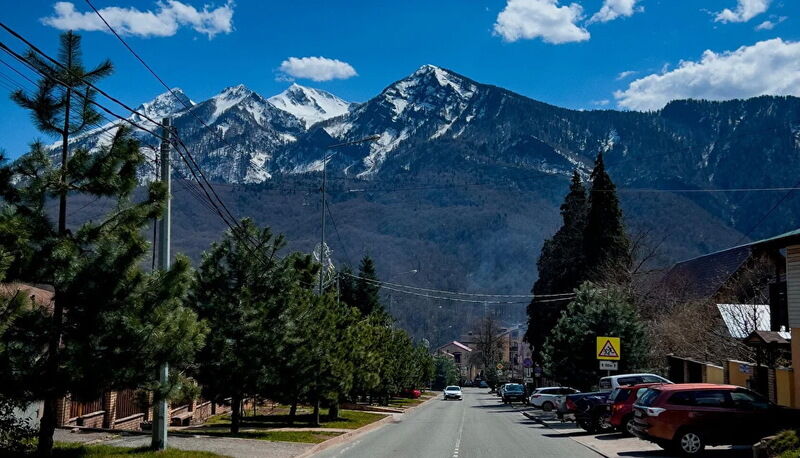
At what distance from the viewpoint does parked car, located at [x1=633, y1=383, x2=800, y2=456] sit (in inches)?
707

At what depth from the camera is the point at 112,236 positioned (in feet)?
44.8

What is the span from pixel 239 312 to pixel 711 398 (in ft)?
43.5

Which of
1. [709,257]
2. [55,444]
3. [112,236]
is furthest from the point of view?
[709,257]

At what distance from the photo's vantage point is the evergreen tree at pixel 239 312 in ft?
77.3

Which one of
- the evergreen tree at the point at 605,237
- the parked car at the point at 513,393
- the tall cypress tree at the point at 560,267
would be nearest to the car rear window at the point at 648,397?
the evergreen tree at the point at 605,237

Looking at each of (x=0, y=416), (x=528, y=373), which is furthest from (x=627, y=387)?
(x=528, y=373)

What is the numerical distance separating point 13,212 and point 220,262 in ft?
40.3

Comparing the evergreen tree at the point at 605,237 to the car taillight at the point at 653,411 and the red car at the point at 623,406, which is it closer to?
the red car at the point at 623,406

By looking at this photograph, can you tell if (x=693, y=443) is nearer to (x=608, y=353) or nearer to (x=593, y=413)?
(x=593, y=413)

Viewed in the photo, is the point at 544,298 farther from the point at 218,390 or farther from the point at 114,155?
the point at 114,155

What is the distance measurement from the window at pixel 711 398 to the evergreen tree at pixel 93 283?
11688 millimetres

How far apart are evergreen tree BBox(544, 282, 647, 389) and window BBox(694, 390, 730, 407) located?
21.3 metres

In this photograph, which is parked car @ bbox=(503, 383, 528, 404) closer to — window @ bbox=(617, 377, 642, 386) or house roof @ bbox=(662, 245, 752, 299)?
house roof @ bbox=(662, 245, 752, 299)

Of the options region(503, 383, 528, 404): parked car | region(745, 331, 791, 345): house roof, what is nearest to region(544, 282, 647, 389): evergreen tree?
region(745, 331, 791, 345): house roof
